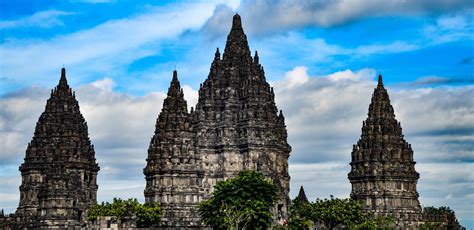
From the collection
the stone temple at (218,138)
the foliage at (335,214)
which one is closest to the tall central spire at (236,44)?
the stone temple at (218,138)

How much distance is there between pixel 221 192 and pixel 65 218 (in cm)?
2768

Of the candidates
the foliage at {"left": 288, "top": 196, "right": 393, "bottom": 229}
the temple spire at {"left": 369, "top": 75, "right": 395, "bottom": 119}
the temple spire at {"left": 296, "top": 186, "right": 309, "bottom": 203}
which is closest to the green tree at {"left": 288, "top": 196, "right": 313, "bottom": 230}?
the foliage at {"left": 288, "top": 196, "right": 393, "bottom": 229}

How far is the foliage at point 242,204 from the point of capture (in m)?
106

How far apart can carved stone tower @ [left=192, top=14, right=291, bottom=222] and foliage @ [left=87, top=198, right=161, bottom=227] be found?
14.1 m

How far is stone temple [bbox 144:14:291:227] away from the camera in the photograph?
128 metres

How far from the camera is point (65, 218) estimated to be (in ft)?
419

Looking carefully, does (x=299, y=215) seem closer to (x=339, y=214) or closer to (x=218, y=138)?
(x=339, y=214)

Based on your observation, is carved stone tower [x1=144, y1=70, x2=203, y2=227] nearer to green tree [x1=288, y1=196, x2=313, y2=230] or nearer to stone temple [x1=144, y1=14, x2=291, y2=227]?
stone temple [x1=144, y1=14, x2=291, y2=227]

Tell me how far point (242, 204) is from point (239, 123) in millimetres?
34111

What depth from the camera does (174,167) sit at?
128250 millimetres

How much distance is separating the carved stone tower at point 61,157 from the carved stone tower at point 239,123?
55.7 ft

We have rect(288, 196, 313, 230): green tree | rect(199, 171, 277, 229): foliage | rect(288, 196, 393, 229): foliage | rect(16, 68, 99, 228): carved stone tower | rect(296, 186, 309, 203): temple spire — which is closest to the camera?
rect(199, 171, 277, 229): foliage

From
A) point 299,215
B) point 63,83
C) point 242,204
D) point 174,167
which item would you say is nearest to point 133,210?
point 174,167

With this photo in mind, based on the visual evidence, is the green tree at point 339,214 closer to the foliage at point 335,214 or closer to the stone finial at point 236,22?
the foliage at point 335,214
